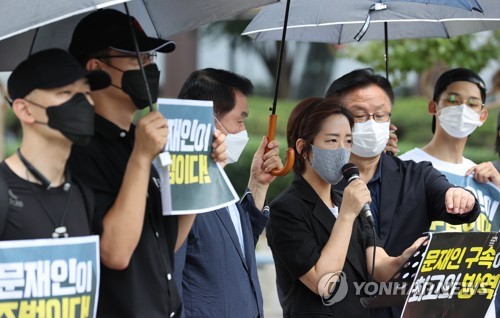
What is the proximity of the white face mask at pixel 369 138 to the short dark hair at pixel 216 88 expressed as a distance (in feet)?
2.21

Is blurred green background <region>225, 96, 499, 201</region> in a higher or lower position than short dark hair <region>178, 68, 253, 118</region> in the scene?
lower

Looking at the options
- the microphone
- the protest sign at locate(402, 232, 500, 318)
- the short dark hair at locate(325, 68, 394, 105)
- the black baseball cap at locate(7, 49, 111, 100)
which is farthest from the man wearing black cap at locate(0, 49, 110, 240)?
the short dark hair at locate(325, 68, 394, 105)

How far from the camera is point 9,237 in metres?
3.00

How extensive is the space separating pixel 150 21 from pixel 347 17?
131cm

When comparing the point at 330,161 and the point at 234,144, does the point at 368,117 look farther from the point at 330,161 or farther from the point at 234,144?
the point at 234,144

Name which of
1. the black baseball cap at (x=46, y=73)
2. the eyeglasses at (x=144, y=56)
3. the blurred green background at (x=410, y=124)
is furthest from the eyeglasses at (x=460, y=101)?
the blurred green background at (x=410, y=124)

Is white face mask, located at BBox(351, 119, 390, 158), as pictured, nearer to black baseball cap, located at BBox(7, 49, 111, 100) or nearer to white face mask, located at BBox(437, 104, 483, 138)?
white face mask, located at BBox(437, 104, 483, 138)

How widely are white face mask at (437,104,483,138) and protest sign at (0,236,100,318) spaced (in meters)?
2.88

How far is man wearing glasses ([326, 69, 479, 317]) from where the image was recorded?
4.79 m

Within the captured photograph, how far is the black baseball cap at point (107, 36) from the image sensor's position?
338 centimetres

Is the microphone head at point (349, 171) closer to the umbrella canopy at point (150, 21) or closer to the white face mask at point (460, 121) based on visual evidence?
the umbrella canopy at point (150, 21)

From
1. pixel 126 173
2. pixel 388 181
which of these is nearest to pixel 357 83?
pixel 388 181

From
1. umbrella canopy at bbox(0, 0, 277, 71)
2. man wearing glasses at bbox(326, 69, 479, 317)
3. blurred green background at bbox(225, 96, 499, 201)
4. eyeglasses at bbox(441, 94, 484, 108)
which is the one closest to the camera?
umbrella canopy at bbox(0, 0, 277, 71)

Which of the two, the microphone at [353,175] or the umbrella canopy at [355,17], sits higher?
the umbrella canopy at [355,17]
